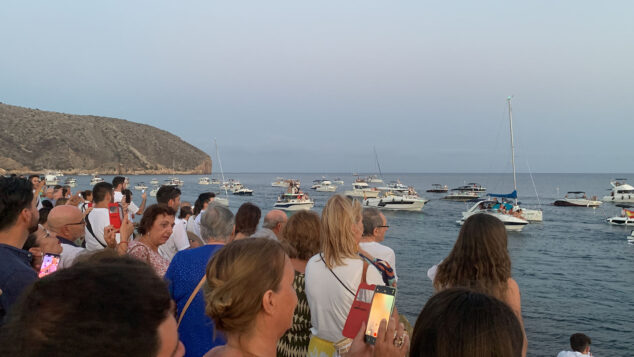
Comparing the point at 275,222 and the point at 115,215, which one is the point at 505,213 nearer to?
the point at 275,222

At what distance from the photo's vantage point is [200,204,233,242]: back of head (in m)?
3.82

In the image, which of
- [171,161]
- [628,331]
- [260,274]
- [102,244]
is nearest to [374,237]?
[260,274]

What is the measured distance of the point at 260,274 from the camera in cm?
198

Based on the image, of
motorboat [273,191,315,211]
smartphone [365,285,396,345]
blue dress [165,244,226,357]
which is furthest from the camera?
motorboat [273,191,315,211]

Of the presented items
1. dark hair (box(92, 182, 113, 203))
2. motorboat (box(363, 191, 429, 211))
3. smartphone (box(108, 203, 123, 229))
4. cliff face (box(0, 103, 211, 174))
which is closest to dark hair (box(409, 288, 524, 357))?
smartphone (box(108, 203, 123, 229))

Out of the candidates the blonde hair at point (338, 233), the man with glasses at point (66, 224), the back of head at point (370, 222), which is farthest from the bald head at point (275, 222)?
the man with glasses at point (66, 224)

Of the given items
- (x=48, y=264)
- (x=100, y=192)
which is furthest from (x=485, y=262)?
(x=100, y=192)

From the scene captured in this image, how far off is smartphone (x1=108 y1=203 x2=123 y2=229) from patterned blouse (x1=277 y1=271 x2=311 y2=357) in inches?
84.3

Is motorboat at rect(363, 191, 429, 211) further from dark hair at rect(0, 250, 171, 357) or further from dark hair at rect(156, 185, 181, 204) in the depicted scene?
dark hair at rect(0, 250, 171, 357)

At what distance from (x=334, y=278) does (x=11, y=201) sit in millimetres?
2247

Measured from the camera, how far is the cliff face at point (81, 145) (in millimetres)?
100125

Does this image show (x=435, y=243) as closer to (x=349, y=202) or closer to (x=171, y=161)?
(x=349, y=202)

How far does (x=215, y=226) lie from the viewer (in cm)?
383

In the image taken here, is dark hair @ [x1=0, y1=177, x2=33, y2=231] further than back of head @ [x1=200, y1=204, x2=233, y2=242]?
No
